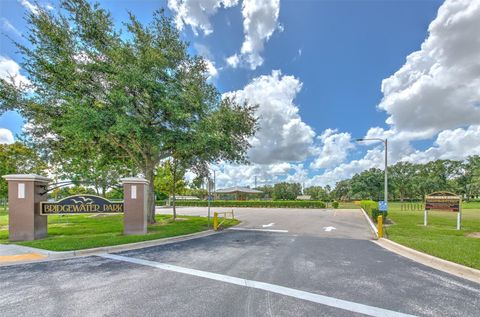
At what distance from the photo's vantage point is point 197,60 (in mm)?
15000

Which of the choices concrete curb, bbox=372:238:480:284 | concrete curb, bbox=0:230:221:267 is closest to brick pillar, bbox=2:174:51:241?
concrete curb, bbox=0:230:221:267

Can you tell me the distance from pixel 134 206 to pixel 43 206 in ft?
11.0

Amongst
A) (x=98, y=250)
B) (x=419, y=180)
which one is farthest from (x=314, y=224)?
(x=419, y=180)

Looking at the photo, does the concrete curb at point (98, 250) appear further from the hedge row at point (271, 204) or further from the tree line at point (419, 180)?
the tree line at point (419, 180)

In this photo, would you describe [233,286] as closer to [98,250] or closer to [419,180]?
[98,250]

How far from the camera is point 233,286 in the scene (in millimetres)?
5023

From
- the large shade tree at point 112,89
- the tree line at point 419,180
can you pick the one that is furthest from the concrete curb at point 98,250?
the tree line at point 419,180

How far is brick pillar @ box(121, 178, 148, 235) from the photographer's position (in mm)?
10586

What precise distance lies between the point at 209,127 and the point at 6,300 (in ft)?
29.5

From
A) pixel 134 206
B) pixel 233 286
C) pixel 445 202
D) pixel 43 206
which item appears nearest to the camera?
pixel 233 286

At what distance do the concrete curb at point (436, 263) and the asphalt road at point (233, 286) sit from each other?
34cm

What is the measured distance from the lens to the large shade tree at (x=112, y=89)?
10.9 metres

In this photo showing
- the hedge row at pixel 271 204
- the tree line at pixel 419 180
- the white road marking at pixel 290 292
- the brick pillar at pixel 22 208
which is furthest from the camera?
the tree line at pixel 419 180

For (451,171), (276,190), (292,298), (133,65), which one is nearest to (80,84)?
(133,65)
